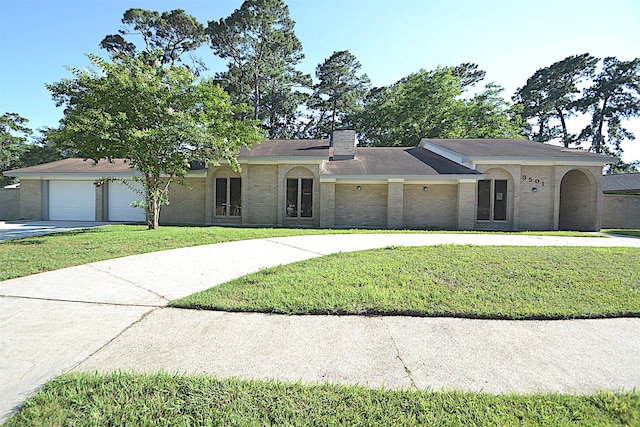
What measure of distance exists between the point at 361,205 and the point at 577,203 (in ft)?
36.2

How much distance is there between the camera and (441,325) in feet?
12.1

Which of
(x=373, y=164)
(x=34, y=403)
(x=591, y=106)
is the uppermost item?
(x=591, y=106)

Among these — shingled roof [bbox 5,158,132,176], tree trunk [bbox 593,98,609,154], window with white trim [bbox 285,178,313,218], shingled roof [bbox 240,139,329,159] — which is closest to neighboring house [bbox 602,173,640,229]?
shingled roof [bbox 240,139,329,159]

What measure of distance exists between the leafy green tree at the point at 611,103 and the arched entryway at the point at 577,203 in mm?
27527

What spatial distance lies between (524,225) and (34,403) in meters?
17.0

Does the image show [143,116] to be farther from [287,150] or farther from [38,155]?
[38,155]

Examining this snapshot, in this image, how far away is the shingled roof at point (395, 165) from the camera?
47.1ft

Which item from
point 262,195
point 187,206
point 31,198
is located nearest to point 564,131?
point 262,195

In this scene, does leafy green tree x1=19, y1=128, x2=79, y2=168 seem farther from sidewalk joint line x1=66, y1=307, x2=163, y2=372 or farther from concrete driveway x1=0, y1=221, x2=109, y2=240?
sidewalk joint line x1=66, y1=307, x2=163, y2=372

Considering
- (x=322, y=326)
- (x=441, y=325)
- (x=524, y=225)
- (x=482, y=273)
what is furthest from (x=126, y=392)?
(x=524, y=225)

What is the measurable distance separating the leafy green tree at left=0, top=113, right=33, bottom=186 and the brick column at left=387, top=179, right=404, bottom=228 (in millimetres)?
33897

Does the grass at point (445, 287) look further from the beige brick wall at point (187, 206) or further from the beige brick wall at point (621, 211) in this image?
the beige brick wall at point (621, 211)

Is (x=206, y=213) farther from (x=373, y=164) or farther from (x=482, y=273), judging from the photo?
(x=482, y=273)

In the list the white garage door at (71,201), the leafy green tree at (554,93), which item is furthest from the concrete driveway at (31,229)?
the leafy green tree at (554,93)
